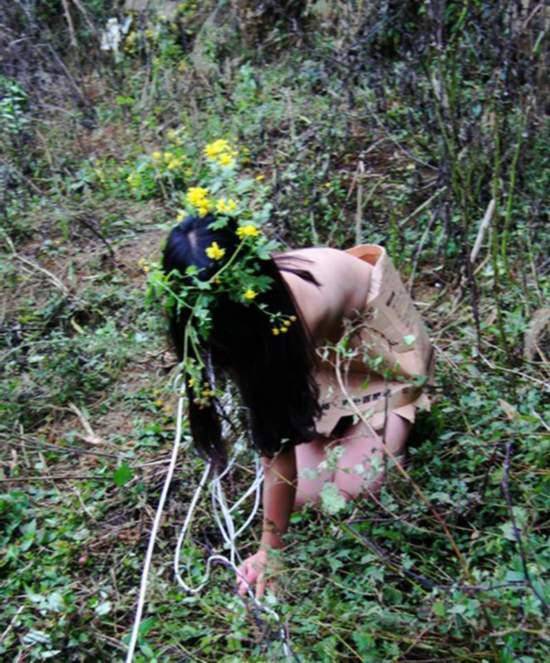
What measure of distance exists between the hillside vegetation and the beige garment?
14 cm

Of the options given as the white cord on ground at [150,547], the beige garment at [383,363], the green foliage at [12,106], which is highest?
the green foliage at [12,106]

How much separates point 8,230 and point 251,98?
1.32 meters

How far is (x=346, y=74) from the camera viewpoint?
12.9 ft

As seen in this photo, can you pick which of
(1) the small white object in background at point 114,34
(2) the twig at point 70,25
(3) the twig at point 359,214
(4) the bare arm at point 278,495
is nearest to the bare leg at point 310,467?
(4) the bare arm at point 278,495

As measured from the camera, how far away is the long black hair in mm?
1694

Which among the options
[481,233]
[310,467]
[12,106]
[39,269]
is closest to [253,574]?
[310,467]

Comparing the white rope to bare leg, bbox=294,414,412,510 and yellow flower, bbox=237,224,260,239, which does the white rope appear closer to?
bare leg, bbox=294,414,412,510

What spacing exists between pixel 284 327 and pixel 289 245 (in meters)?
1.57

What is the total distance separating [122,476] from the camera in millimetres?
2439

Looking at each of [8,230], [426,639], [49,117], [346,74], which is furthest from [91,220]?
[426,639]

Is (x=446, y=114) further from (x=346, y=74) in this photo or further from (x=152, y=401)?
(x=152, y=401)

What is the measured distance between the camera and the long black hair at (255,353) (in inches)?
66.7

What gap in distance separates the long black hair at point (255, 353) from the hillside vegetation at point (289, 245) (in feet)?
0.57

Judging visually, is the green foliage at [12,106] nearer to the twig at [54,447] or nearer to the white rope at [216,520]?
the twig at [54,447]
